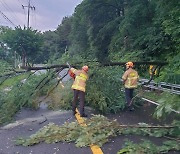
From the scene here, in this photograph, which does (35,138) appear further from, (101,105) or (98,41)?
(98,41)

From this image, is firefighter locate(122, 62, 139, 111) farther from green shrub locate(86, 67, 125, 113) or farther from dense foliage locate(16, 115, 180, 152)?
dense foliage locate(16, 115, 180, 152)

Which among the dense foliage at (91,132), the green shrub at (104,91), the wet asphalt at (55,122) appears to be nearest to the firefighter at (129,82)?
the green shrub at (104,91)

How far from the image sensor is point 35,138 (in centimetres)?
617

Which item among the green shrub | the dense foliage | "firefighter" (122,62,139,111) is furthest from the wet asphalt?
"firefighter" (122,62,139,111)

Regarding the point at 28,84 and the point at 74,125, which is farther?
the point at 28,84

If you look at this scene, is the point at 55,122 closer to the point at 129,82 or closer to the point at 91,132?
the point at 91,132

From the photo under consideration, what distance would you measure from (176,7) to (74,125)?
12.6 meters

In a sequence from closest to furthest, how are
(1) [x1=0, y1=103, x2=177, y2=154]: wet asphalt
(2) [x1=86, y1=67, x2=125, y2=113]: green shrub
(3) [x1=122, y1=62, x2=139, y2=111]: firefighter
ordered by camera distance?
(1) [x1=0, y1=103, x2=177, y2=154]: wet asphalt, (2) [x1=86, y1=67, x2=125, y2=113]: green shrub, (3) [x1=122, y1=62, x2=139, y2=111]: firefighter

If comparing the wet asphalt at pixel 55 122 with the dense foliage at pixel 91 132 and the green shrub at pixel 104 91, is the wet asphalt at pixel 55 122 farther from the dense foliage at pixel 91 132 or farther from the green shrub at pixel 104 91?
the green shrub at pixel 104 91

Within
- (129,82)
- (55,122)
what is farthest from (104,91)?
(55,122)

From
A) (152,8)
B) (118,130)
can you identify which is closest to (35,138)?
(118,130)

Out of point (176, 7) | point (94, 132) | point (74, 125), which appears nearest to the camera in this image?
point (94, 132)

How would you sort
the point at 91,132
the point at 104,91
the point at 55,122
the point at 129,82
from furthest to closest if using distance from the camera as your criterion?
the point at 129,82
the point at 104,91
the point at 55,122
the point at 91,132

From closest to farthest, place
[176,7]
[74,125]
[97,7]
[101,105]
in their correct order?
[74,125] < [101,105] < [176,7] < [97,7]
